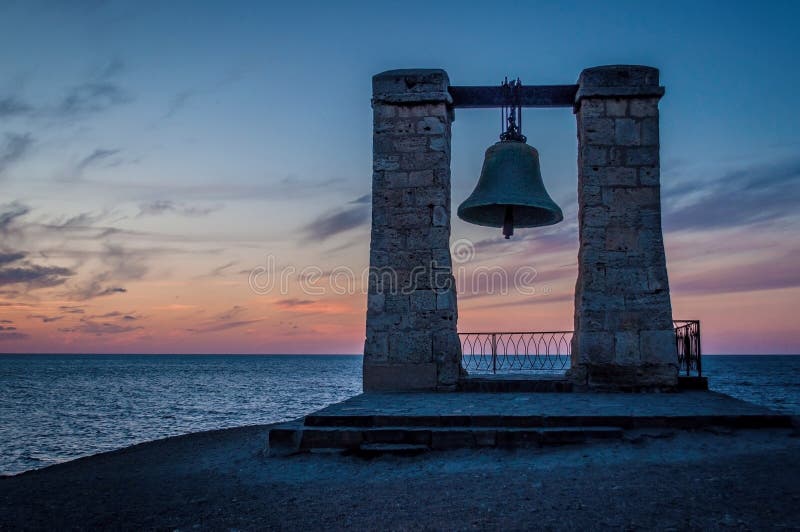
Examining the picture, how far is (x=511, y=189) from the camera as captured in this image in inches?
268

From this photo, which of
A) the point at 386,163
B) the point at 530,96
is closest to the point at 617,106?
the point at 530,96

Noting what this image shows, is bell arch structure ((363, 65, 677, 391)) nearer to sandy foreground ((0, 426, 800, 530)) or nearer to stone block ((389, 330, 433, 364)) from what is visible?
stone block ((389, 330, 433, 364))

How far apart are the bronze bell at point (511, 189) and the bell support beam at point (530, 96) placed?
1.24ft

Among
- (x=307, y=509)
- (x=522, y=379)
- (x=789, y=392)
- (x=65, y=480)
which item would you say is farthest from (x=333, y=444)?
(x=789, y=392)

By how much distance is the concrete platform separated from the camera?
16.5ft

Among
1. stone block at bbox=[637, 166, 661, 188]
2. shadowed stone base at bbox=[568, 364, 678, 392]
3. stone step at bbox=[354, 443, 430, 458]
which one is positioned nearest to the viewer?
stone step at bbox=[354, 443, 430, 458]

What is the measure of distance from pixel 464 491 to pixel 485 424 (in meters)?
1.25

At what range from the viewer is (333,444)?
5.18 metres

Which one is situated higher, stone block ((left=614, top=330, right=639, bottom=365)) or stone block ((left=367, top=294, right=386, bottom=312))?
stone block ((left=367, top=294, right=386, bottom=312))

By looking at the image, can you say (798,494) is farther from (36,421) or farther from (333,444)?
(36,421)

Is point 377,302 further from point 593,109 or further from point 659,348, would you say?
point 593,109

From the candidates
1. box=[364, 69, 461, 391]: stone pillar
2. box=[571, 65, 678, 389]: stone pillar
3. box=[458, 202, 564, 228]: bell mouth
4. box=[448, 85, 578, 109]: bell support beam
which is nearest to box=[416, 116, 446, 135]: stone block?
box=[364, 69, 461, 391]: stone pillar

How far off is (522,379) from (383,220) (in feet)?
8.35

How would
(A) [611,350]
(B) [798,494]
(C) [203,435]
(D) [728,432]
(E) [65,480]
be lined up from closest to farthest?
(B) [798,494]
(D) [728,432]
(E) [65,480]
(A) [611,350]
(C) [203,435]
